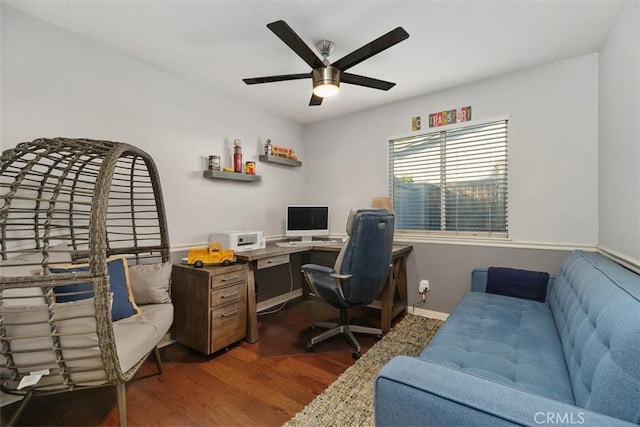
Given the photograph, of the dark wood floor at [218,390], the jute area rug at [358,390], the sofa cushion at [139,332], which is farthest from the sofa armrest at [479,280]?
the sofa cushion at [139,332]

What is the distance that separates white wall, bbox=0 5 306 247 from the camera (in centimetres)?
174

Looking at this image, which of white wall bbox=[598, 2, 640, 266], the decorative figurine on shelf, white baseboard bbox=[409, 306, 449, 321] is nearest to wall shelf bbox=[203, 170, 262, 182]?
the decorative figurine on shelf

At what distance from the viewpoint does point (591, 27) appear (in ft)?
6.16

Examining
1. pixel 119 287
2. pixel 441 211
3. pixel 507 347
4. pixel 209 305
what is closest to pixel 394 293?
pixel 441 211

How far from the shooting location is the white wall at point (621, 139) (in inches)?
59.3

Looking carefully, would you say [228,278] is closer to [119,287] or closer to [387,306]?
[119,287]

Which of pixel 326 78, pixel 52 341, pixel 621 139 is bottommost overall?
pixel 52 341

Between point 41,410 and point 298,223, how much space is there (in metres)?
2.36

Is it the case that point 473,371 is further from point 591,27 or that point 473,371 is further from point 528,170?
point 591,27

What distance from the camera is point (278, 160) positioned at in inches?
132

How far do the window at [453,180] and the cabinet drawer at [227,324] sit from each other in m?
1.93

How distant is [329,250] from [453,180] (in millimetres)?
1464

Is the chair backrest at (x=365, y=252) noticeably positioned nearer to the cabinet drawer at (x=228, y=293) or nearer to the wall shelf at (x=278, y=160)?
the cabinet drawer at (x=228, y=293)

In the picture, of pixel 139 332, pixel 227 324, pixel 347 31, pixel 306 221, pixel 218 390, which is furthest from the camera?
pixel 306 221
